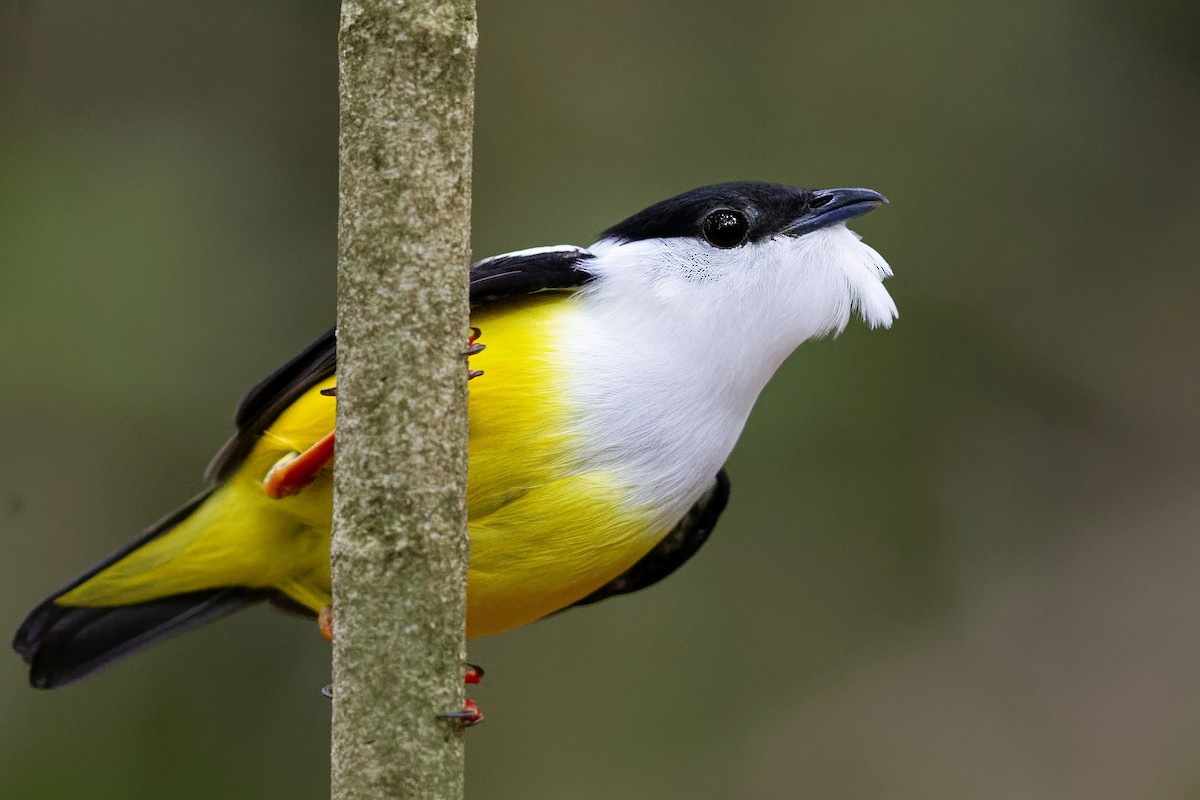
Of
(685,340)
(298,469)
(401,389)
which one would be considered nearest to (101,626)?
(298,469)

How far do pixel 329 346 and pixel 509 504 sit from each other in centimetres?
68

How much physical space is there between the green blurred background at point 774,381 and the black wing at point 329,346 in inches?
94.9

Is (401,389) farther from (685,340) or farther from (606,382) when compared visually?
(685,340)

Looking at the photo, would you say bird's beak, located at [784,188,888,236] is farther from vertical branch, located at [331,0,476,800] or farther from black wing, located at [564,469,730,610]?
vertical branch, located at [331,0,476,800]

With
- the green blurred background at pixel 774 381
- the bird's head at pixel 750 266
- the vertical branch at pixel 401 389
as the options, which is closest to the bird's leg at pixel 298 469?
the bird's head at pixel 750 266

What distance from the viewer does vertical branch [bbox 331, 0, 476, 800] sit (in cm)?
208

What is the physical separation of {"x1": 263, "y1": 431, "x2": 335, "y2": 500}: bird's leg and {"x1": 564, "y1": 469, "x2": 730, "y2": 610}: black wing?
0.81 m

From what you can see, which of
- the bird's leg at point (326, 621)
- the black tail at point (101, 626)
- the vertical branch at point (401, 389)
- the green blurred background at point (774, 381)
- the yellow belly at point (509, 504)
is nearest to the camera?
the vertical branch at point (401, 389)

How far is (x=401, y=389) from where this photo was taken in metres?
2.08

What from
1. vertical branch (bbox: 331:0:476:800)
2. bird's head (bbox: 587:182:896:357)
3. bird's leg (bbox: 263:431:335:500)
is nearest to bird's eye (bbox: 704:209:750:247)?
bird's head (bbox: 587:182:896:357)

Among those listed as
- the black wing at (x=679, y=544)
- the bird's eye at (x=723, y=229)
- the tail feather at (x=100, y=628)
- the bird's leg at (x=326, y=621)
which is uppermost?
the bird's eye at (x=723, y=229)

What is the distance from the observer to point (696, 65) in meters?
6.79

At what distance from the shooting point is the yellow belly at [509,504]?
3125 mm

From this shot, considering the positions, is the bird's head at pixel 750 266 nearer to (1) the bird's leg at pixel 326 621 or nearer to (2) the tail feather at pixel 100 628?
(1) the bird's leg at pixel 326 621
